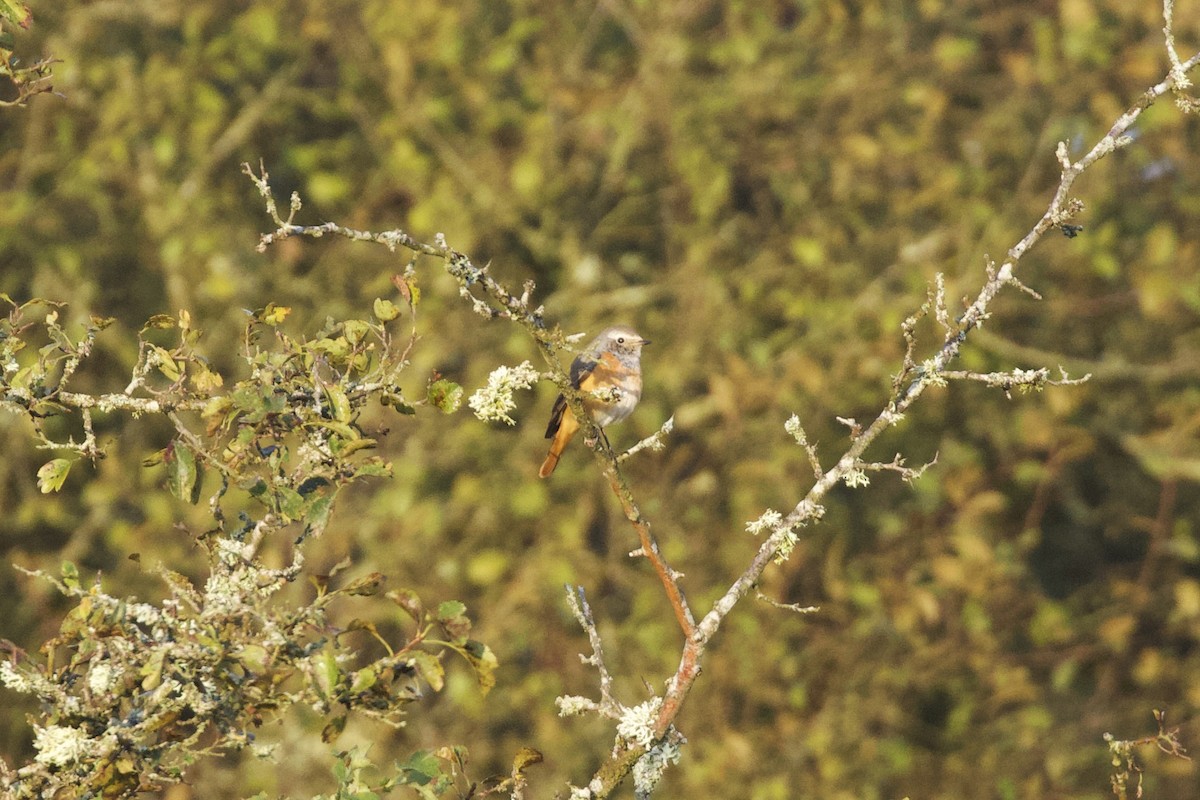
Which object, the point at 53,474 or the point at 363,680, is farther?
the point at 53,474

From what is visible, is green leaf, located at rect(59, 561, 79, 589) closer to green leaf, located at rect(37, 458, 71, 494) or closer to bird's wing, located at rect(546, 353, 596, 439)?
green leaf, located at rect(37, 458, 71, 494)

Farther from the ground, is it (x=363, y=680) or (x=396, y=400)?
(x=396, y=400)

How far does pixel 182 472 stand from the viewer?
7.97 ft

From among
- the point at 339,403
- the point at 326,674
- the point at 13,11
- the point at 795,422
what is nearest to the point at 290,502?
the point at 339,403

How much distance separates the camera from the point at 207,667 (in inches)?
91.2

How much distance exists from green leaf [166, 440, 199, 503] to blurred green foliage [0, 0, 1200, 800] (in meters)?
4.70

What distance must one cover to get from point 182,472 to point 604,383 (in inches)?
111

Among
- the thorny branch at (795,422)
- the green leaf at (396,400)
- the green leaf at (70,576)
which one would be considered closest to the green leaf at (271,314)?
the thorny branch at (795,422)

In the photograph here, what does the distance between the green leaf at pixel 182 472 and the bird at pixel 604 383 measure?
2.31 metres

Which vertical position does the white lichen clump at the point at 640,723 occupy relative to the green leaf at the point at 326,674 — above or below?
above

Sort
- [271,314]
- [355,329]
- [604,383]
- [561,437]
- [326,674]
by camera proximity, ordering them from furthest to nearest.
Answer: [604,383]
[561,437]
[271,314]
[355,329]
[326,674]

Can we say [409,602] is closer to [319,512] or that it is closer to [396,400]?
[319,512]

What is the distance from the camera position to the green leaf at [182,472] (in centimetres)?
243

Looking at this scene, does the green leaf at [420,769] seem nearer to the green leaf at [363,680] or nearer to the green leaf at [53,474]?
the green leaf at [363,680]
